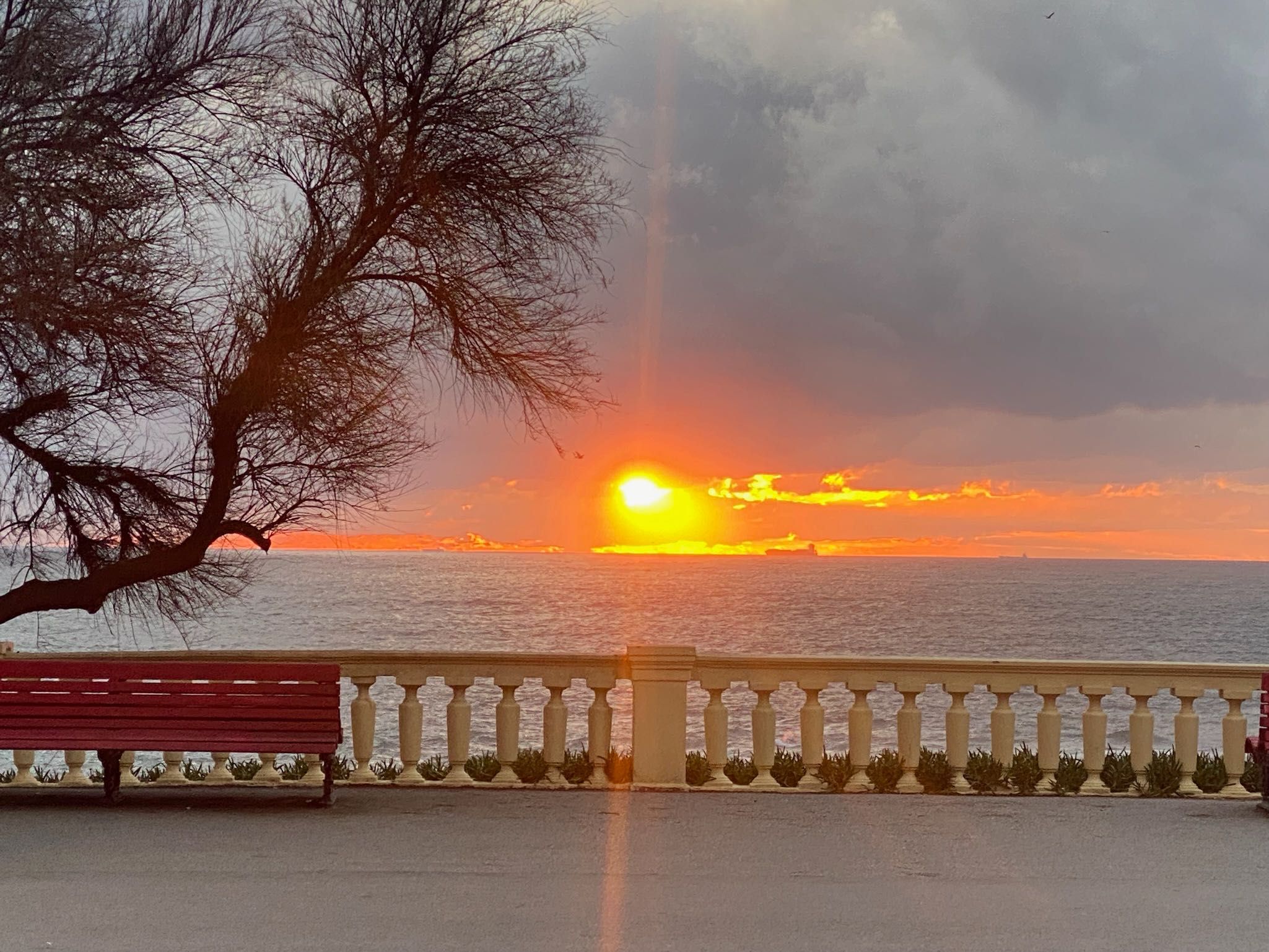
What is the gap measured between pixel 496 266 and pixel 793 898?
5847mm

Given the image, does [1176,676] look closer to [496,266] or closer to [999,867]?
[999,867]

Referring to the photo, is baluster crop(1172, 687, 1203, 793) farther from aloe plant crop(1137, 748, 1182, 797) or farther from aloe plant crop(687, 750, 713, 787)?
aloe plant crop(687, 750, 713, 787)

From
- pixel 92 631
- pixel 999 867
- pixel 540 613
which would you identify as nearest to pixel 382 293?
pixel 999 867

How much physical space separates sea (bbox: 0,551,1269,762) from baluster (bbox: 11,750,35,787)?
8.01ft

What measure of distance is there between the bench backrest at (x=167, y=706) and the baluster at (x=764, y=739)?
3028 millimetres

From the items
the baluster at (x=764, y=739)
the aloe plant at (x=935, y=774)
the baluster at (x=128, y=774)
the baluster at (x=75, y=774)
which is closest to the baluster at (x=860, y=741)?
the aloe plant at (x=935, y=774)

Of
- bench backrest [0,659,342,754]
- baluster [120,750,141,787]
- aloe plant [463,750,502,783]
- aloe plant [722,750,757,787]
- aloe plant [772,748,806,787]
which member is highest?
bench backrest [0,659,342,754]

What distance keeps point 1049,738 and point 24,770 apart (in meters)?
7.68

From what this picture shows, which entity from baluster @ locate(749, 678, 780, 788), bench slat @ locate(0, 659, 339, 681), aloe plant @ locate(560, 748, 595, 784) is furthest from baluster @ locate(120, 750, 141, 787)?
baluster @ locate(749, 678, 780, 788)

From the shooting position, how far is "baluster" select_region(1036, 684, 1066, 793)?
964cm

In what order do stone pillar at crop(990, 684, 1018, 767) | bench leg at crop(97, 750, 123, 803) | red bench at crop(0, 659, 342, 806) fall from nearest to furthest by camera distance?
red bench at crop(0, 659, 342, 806) → bench leg at crop(97, 750, 123, 803) → stone pillar at crop(990, 684, 1018, 767)

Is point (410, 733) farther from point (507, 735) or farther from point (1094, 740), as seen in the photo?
point (1094, 740)

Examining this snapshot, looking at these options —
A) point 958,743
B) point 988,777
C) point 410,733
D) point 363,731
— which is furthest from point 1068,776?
point 363,731

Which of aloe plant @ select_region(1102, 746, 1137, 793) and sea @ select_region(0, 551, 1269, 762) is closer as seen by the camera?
aloe plant @ select_region(1102, 746, 1137, 793)
